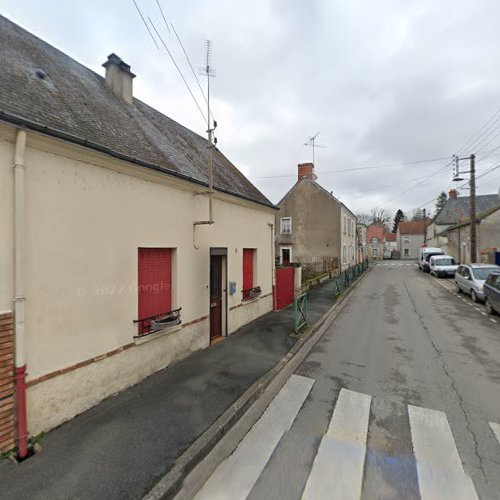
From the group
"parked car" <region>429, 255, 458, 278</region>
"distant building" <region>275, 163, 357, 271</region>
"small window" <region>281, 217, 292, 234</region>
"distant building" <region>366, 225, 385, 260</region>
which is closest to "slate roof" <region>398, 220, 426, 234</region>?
"distant building" <region>366, 225, 385, 260</region>

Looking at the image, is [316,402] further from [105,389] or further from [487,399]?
[105,389]

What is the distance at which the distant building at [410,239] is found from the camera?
196ft

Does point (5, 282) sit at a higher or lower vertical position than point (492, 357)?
higher

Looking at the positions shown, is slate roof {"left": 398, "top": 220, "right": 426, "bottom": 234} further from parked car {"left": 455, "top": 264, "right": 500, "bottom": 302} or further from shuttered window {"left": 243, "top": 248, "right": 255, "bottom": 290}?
shuttered window {"left": 243, "top": 248, "right": 255, "bottom": 290}

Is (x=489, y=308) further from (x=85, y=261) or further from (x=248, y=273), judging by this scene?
(x=85, y=261)

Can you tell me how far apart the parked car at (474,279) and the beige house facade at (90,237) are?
36.6 ft

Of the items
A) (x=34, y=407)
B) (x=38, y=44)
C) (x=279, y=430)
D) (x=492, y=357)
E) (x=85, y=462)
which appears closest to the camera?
(x=85, y=462)

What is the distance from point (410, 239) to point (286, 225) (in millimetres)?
46837

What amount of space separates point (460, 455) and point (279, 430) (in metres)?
2.05

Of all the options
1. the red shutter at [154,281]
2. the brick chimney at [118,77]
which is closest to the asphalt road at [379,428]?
the red shutter at [154,281]

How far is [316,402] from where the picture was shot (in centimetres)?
439

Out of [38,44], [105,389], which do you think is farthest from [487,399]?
[38,44]

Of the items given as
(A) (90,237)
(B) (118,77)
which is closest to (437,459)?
(A) (90,237)

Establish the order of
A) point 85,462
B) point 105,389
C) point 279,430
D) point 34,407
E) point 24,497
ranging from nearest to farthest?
1. point 24,497
2. point 85,462
3. point 34,407
4. point 279,430
5. point 105,389
